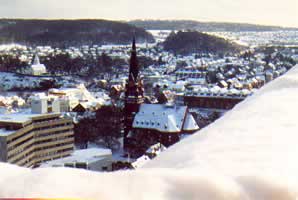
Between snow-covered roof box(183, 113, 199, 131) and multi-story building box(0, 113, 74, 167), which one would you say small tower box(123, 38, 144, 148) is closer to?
snow-covered roof box(183, 113, 199, 131)

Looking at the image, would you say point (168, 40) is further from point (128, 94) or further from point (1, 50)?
point (128, 94)

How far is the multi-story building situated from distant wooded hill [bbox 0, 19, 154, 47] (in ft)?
94.2

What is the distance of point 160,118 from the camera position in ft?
32.8

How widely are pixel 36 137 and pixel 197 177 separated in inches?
339

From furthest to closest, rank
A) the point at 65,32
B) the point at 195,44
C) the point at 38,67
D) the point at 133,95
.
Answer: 1. the point at 65,32
2. the point at 195,44
3. the point at 38,67
4. the point at 133,95

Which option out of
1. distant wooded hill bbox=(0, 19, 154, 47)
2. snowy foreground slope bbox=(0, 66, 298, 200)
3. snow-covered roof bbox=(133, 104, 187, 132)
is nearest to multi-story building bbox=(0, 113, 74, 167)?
snow-covered roof bbox=(133, 104, 187, 132)

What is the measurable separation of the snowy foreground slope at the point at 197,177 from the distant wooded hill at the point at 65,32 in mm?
37345

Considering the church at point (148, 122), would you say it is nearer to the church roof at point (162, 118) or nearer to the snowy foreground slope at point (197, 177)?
the church roof at point (162, 118)

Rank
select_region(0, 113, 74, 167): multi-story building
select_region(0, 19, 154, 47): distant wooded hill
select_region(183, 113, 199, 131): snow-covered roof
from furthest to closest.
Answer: select_region(0, 19, 154, 47): distant wooded hill < select_region(183, 113, 199, 131): snow-covered roof < select_region(0, 113, 74, 167): multi-story building

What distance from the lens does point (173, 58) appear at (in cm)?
3084

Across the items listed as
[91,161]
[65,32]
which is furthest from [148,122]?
[65,32]

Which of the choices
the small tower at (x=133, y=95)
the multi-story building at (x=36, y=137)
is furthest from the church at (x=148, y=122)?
the multi-story building at (x=36, y=137)

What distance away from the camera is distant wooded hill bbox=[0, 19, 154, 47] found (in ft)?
121

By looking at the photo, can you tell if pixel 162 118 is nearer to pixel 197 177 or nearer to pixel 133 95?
pixel 133 95
